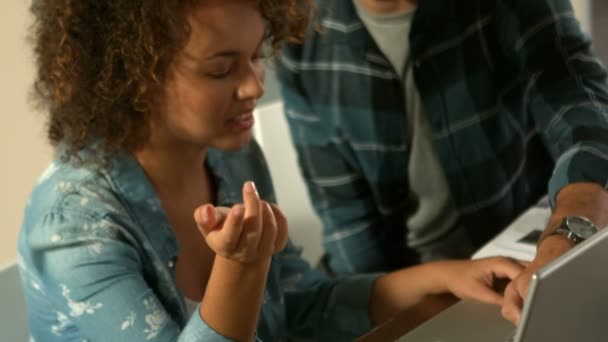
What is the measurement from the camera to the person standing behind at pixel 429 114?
1401mm

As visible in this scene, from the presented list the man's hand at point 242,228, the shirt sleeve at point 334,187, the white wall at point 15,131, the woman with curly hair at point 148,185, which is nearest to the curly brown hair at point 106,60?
the woman with curly hair at point 148,185

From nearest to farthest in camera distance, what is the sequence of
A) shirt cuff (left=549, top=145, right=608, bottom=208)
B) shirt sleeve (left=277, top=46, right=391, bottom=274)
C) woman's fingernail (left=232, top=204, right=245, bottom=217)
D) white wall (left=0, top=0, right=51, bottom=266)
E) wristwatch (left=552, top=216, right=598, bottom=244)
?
woman's fingernail (left=232, top=204, right=245, bottom=217), wristwatch (left=552, top=216, right=598, bottom=244), shirt cuff (left=549, top=145, right=608, bottom=208), shirt sleeve (left=277, top=46, right=391, bottom=274), white wall (left=0, top=0, right=51, bottom=266)

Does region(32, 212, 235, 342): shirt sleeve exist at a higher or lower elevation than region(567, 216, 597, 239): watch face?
higher

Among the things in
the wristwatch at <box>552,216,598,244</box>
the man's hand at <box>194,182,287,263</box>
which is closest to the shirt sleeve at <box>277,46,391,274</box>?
the wristwatch at <box>552,216,598,244</box>

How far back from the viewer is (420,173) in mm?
1582

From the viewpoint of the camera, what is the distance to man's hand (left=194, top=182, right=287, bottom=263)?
83cm

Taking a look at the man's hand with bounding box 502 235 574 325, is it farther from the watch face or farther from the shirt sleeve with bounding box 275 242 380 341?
the shirt sleeve with bounding box 275 242 380 341

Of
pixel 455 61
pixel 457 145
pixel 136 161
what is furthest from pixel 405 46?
A: pixel 136 161

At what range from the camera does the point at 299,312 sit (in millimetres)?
1242

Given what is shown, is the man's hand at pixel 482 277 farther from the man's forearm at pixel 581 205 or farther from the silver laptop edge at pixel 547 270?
the silver laptop edge at pixel 547 270

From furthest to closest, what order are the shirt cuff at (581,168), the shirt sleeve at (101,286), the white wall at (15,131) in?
the white wall at (15,131) → the shirt cuff at (581,168) → the shirt sleeve at (101,286)

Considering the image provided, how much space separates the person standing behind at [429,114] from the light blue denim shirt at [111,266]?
16.0 inches

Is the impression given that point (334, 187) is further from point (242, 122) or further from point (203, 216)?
point (203, 216)

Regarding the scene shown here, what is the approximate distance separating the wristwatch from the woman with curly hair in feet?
0.24
